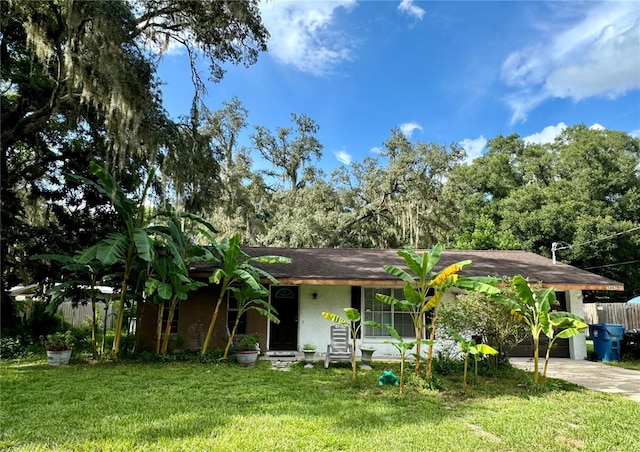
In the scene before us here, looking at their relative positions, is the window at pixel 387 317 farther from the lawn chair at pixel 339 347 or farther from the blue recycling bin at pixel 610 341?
the blue recycling bin at pixel 610 341

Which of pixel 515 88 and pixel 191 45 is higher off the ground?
pixel 515 88

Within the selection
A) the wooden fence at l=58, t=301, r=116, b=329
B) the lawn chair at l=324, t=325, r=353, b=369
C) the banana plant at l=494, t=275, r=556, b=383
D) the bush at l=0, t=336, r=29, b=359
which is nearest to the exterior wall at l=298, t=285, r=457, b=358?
the lawn chair at l=324, t=325, r=353, b=369

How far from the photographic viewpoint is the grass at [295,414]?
4.03 meters

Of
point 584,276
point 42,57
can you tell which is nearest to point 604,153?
point 584,276

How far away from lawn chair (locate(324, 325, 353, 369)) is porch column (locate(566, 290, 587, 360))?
6728 millimetres

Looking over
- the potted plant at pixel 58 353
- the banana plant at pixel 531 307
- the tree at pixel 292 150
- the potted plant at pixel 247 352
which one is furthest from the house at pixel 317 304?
the tree at pixel 292 150

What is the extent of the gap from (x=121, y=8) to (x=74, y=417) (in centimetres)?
799

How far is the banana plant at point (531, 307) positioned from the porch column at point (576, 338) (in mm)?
4774

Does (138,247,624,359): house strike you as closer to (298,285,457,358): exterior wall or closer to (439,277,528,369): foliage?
(298,285,457,358): exterior wall

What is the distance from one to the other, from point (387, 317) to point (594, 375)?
4951 millimetres

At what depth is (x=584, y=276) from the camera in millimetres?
11016

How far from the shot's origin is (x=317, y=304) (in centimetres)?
1109

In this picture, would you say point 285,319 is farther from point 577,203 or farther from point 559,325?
point 577,203

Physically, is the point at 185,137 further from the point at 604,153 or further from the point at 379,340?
the point at 604,153
